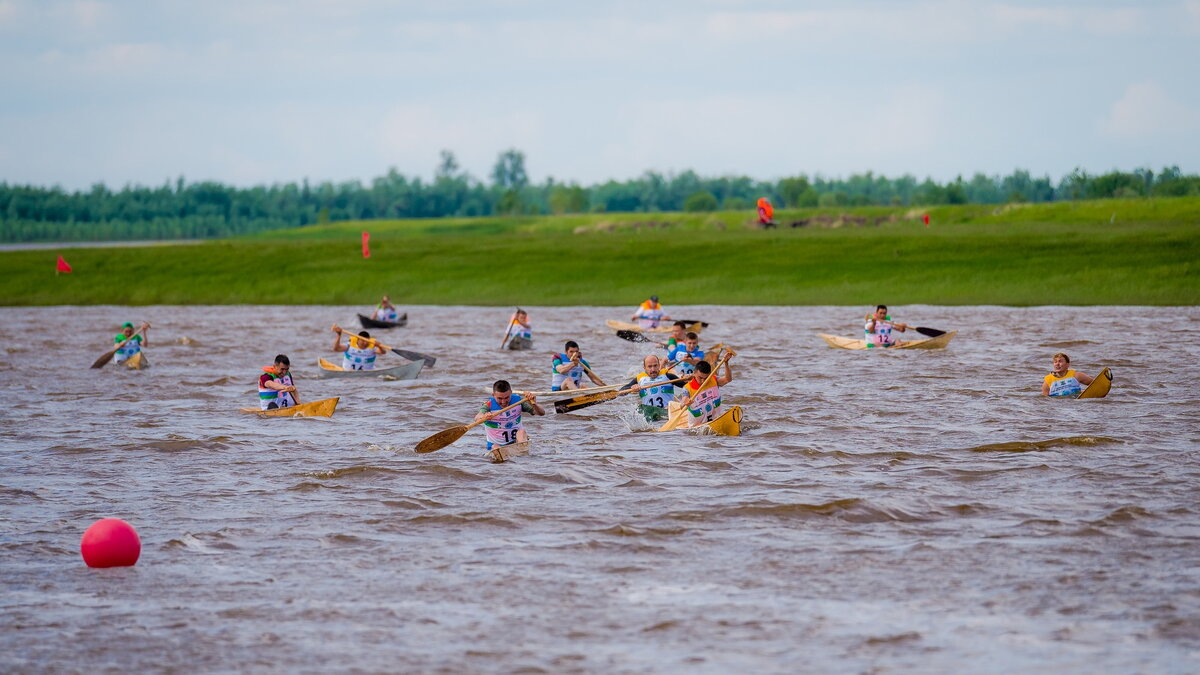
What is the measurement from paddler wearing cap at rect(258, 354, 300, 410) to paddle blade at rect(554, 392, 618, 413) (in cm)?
598

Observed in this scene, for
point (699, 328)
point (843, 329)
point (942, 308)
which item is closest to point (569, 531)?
point (699, 328)

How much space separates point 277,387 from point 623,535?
13197 millimetres

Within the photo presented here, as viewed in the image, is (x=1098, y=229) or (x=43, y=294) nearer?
(x=1098, y=229)

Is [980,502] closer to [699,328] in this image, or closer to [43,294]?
[699,328]

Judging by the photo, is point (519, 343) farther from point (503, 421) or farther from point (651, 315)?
point (503, 421)

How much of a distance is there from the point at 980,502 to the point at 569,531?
5.57 metres

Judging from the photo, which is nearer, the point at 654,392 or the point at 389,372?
the point at 654,392

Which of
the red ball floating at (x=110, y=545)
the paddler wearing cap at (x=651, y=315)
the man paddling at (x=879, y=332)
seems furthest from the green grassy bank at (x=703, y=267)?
the red ball floating at (x=110, y=545)

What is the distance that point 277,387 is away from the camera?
90.1 feet

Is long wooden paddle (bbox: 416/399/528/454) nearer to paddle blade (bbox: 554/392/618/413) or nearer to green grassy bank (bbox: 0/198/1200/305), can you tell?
paddle blade (bbox: 554/392/618/413)

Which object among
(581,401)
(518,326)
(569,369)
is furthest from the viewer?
(518,326)

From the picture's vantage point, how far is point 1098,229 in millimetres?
66375

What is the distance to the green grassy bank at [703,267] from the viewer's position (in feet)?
192

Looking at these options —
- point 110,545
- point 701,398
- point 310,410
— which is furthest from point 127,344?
point 110,545
